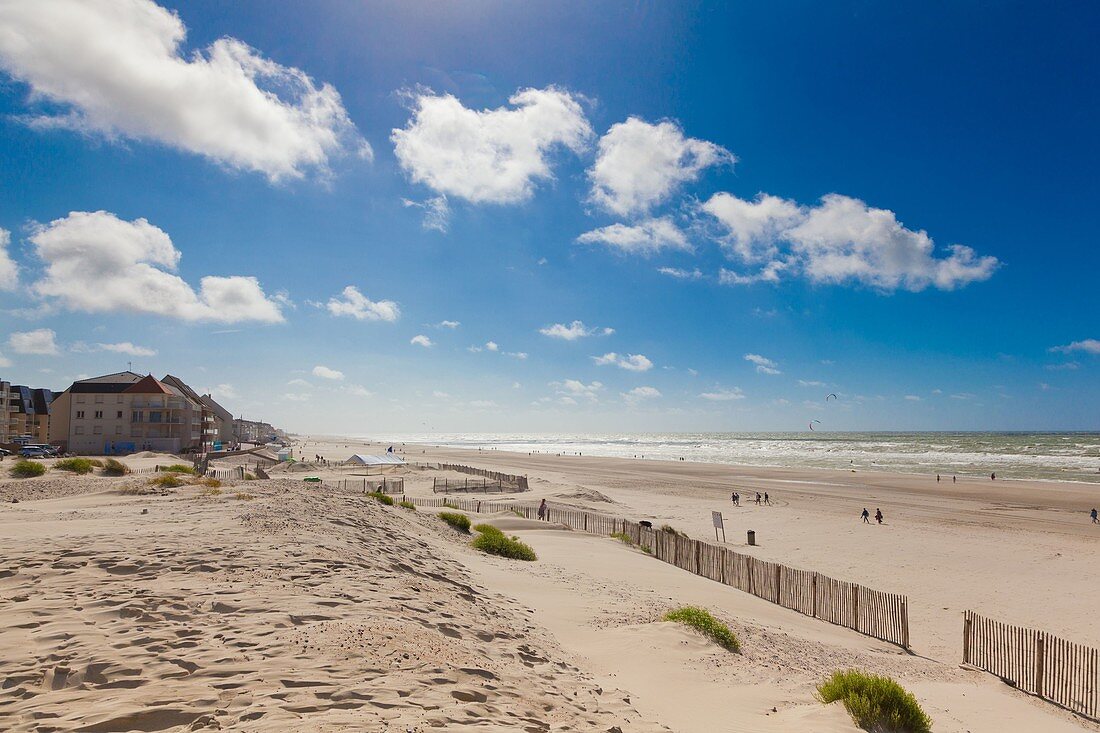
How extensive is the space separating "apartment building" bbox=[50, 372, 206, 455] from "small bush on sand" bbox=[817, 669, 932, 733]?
70.9 metres

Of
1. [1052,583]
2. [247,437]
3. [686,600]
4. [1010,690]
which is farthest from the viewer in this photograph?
[247,437]

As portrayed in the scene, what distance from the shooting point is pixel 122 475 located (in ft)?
110

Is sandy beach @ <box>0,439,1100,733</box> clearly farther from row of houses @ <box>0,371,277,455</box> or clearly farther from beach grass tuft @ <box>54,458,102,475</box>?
row of houses @ <box>0,371,277,455</box>

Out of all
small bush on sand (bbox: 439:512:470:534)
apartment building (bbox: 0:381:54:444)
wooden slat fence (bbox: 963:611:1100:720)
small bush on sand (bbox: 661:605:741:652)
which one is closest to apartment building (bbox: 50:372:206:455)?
apartment building (bbox: 0:381:54:444)

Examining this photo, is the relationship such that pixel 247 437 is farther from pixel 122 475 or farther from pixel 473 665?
pixel 473 665

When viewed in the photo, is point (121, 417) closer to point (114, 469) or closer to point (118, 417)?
point (118, 417)

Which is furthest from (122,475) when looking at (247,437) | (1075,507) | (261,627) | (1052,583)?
(247,437)

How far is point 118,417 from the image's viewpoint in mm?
62875

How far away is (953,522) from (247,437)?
135799 mm

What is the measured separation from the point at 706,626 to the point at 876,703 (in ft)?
11.3

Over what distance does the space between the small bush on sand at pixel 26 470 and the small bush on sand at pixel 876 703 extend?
37.9m

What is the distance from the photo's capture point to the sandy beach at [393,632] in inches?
237

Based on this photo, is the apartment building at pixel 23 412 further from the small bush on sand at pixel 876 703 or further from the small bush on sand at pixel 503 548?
the small bush on sand at pixel 876 703

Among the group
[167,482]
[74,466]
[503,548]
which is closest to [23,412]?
[74,466]
